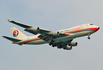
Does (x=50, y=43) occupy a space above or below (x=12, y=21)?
below

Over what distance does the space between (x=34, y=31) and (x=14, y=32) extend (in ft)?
66.7

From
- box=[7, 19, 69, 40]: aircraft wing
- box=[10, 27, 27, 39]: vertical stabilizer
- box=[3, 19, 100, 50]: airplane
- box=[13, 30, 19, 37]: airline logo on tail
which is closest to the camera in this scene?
box=[7, 19, 69, 40]: aircraft wing

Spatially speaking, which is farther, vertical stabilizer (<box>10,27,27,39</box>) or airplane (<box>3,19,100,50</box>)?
vertical stabilizer (<box>10,27,27,39</box>)

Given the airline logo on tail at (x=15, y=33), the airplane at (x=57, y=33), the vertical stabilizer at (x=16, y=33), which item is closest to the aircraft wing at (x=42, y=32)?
the airplane at (x=57, y=33)

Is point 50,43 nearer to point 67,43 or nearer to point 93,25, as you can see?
point 67,43

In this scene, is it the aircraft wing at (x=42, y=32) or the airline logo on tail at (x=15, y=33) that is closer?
the aircraft wing at (x=42, y=32)

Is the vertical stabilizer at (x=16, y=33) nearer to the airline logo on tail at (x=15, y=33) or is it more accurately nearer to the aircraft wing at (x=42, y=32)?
the airline logo on tail at (x=15, y=33)

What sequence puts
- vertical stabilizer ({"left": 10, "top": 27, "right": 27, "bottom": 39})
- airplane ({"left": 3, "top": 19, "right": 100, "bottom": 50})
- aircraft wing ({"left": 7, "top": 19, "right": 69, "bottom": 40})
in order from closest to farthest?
1. aircraft wing ({"left": 7, "top": 19, "right": 69, "bottom": 40})
2. airplane ({"left": 3, "top": 19, "right": 100, "bottom": 50})
3. vertical stabilizer ({"left": 10, "top": 27, "right": 27, "bottom": 39})

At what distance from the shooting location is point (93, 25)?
66438 mm

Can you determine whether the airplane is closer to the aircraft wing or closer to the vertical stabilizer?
the aircraft wing

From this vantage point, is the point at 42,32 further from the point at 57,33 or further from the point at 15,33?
the point at 15,33

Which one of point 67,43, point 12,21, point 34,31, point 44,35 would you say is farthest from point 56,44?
point 12,21

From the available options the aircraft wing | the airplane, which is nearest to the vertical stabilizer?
the airplane

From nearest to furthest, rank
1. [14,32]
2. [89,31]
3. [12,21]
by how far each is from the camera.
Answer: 1. [12,21]
2. [89,31]
3. [14,32]
